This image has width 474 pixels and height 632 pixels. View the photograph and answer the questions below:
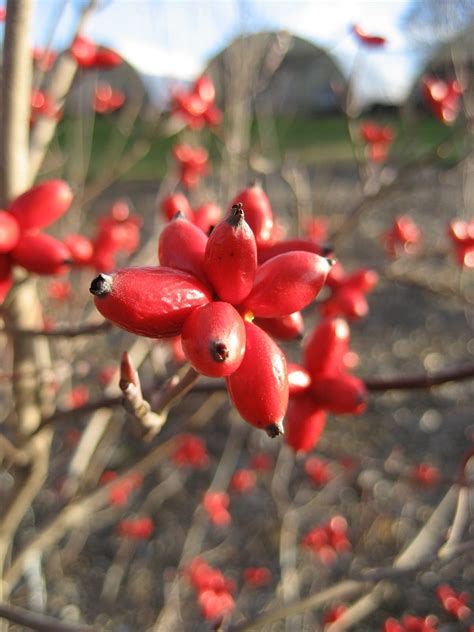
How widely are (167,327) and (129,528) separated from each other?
2.98m

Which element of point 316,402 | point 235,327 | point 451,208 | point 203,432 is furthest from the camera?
point 451,208

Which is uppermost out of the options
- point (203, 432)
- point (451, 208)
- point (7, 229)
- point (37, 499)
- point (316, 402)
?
point (7, 229)

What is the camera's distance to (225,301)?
86 centimetres

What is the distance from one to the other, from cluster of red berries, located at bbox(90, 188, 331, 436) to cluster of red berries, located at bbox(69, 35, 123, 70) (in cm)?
167

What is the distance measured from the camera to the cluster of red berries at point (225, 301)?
2.48 feet

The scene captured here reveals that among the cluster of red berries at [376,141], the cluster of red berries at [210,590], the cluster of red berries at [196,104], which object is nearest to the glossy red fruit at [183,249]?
the cluster of red berries at [210,590]

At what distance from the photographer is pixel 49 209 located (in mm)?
1312

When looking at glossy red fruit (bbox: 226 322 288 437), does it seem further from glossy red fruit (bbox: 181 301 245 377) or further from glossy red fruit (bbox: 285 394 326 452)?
glossy red fruit (bbox: 285 394 326 452)

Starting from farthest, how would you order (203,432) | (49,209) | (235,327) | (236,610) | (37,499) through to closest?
(203,432) → (37,499) → (236,610) → (49,209) → (235,327)

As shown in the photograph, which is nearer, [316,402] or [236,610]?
[316,402]

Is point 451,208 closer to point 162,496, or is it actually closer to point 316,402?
point 162,496

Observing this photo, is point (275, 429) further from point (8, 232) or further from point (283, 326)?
point (8, 232)

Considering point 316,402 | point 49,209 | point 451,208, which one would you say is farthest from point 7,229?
point 451,208

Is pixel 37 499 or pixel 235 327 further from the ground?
pixel 235 327
